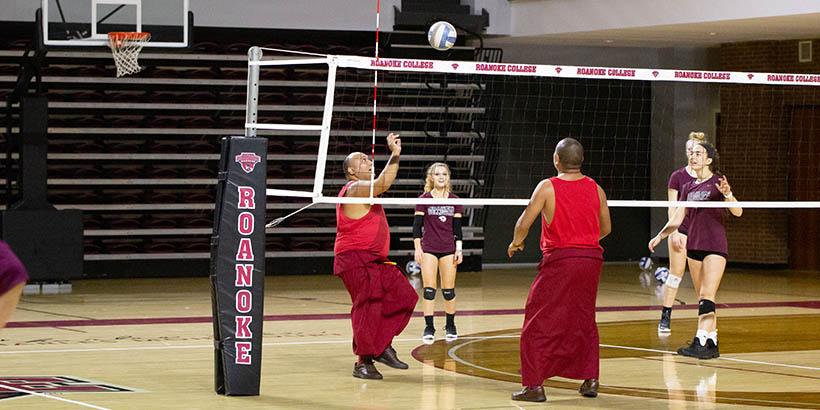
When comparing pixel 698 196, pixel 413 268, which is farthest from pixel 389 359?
pixel 413 268

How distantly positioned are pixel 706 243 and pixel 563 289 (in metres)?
2.47

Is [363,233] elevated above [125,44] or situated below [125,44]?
below

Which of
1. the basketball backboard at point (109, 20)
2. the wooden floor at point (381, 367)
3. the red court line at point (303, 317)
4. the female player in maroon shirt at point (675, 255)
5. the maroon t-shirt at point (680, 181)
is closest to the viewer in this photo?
the wooden floor at point (381, 367)

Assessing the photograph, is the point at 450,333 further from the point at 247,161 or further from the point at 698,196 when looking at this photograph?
the point at 247,161

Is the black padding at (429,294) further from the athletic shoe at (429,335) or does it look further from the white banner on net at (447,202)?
the white banner on net at (447,202)

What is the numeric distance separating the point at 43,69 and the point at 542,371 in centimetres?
1182

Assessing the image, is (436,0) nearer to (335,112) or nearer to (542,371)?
(335,112)

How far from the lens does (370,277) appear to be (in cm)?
782

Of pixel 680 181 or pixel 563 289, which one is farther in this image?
pixel 680 181

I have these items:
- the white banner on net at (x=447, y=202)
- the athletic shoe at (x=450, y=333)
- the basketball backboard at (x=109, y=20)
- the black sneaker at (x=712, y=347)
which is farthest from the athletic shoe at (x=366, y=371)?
the basketball backboard at (x=109, y=20)

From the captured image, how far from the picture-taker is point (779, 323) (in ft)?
37.2

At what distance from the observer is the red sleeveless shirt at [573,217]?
6957 mm

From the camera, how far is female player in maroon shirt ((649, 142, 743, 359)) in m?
8.91

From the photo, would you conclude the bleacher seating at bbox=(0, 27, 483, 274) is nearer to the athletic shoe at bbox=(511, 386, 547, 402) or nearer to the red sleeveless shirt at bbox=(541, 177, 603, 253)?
the red sleeveless shirt at bbox=(541, 177, 603, 253)
